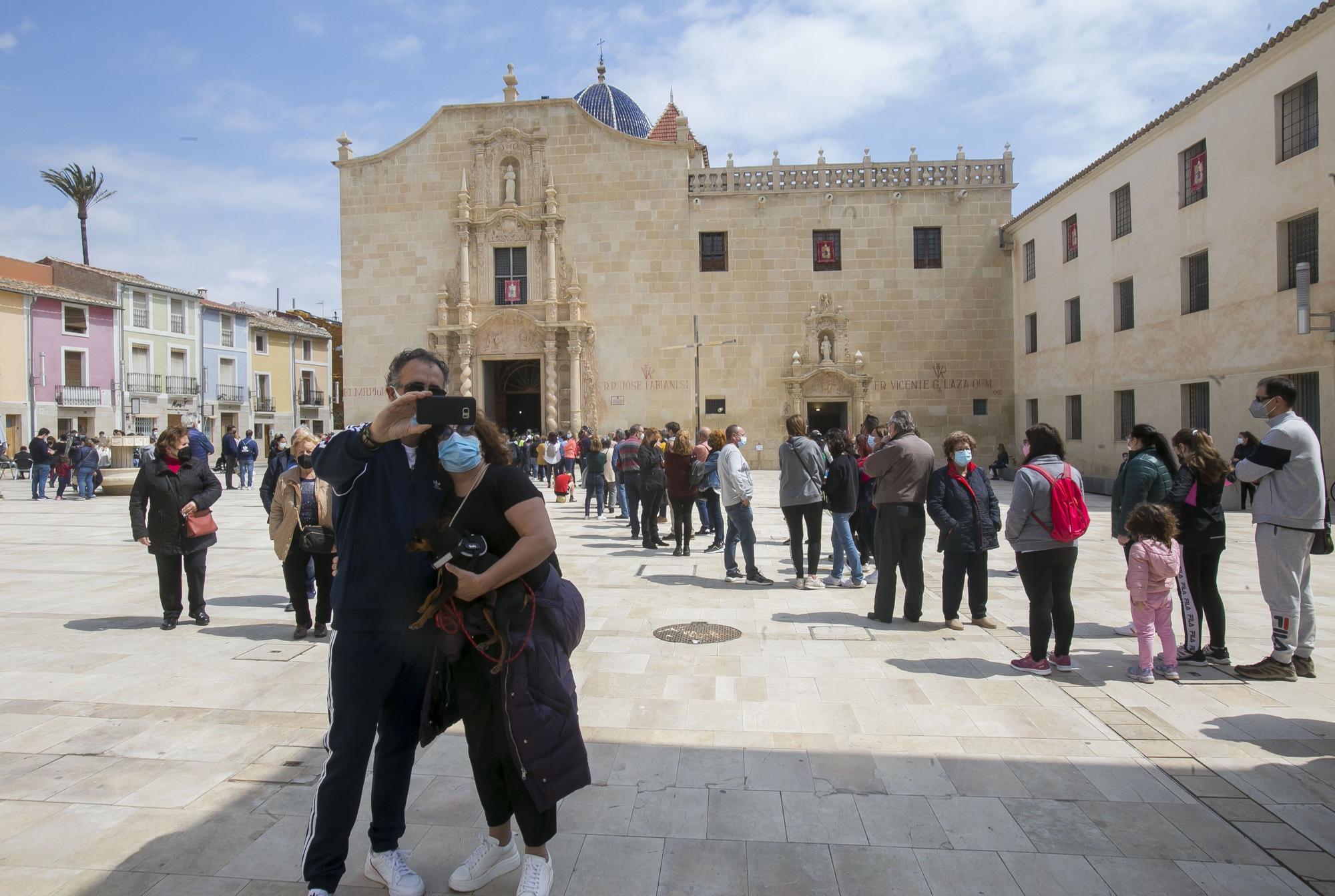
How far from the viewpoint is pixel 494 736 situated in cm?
287

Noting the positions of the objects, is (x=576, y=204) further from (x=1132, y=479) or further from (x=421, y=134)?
(x=1132, y=479)

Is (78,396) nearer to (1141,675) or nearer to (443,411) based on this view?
(443,411)

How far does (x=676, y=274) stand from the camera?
27.4m

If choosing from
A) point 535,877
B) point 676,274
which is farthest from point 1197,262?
point 535,877

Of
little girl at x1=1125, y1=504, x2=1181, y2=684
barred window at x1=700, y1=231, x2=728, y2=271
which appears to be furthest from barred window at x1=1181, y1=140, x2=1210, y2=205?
little girl at x1=1125, y1=504, x2=1181, y2=684

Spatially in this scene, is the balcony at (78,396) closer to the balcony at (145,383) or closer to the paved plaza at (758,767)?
the balcony at (145,383)

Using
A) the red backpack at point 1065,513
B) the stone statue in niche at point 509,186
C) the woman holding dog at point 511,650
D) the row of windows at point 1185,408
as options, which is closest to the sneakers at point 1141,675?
the red backpack at point 1065,513

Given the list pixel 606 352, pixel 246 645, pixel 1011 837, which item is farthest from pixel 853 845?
pixel 606 352

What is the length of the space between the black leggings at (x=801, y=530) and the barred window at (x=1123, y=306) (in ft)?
50.0

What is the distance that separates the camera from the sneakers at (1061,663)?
18.3ft

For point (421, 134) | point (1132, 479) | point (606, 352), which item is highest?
point (421, 134)

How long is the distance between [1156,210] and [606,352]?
52.8ft

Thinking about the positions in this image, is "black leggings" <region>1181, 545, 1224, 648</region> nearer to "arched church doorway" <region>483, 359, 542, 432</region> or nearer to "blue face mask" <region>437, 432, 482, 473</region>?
"blue face mask" <region>437, 432, 482, 473</region>

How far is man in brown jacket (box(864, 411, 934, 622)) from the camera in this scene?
23.1 feet
